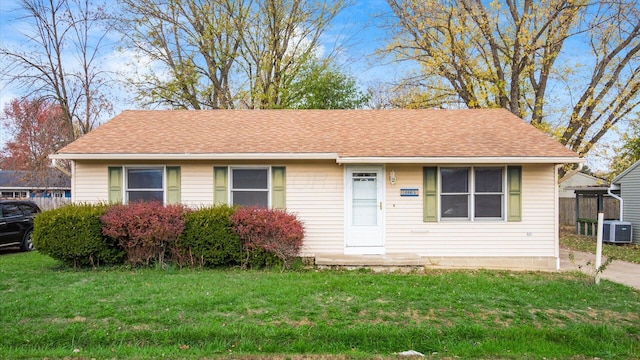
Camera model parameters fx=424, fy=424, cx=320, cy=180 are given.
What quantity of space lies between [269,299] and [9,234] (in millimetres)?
10472

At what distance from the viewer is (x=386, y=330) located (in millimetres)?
5152

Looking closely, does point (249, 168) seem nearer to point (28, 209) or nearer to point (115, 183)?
point (115, 183)

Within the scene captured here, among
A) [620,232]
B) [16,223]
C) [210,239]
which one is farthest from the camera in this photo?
[620,232]

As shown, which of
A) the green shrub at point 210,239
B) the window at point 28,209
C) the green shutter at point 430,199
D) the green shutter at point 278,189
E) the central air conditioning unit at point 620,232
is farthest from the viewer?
the central air conditioning unit at point 620,232

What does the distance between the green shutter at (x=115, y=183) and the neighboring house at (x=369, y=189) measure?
0.02 metres

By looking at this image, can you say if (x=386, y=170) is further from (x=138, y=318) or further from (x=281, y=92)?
(x=281, y=92)

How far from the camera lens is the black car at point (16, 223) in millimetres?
12469

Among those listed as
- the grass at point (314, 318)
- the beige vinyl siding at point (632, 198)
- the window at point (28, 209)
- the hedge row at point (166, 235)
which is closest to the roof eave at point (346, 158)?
the hedge row at point (166, 235)

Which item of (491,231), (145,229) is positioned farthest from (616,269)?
(145,229)

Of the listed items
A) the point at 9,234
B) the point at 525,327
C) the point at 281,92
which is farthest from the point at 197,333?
the point at 281,92

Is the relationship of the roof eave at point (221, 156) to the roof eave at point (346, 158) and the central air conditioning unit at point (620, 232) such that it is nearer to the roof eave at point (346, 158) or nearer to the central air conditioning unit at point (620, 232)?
the roof eave at point (346, 158)

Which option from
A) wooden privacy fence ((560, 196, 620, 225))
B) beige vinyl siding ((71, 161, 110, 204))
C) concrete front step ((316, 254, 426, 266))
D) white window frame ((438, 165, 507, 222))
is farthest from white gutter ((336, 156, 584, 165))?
wooden privacy fence ((560, 196, 620, 225))

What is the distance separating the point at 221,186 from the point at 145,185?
1.84 m

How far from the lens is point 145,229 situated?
8914mm
